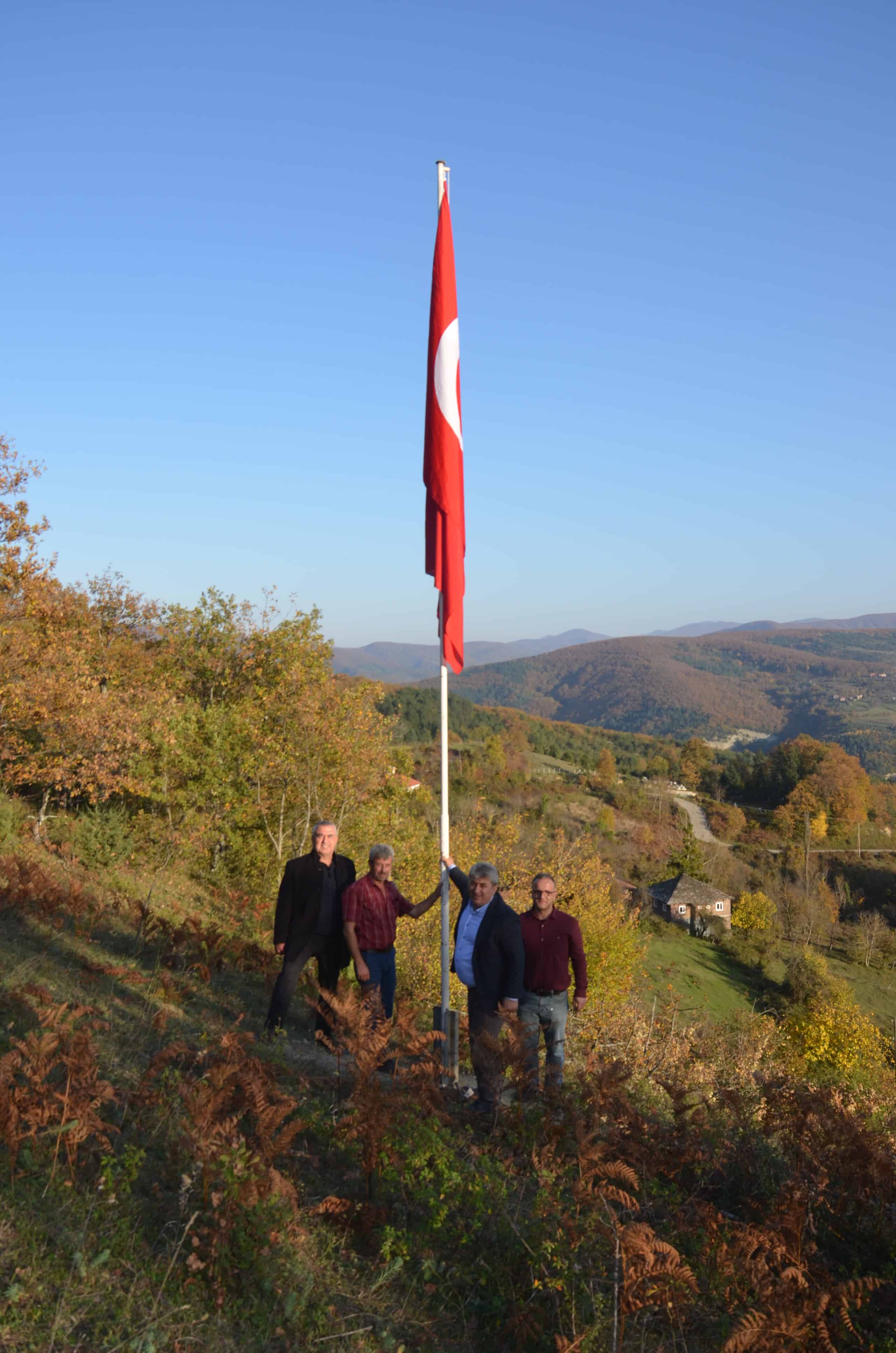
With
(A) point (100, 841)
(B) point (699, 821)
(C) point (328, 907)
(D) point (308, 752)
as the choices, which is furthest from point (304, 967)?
(B) point (699, 821)

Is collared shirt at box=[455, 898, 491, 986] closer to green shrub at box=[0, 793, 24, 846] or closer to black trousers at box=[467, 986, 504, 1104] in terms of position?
black trousers at box=[467, 986, 504, 1104]

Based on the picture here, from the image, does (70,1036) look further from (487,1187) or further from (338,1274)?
(487,1187)

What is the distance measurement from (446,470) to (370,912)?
11.9 ft

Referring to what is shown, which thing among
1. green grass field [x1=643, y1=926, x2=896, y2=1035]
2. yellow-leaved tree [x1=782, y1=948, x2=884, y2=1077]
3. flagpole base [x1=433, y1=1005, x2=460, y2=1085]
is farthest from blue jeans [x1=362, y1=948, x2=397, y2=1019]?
green grass field [x1=643, y1=926, x2=896, y2=1035]

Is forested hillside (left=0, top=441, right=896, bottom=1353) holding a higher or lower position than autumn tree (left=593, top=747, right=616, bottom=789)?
higher

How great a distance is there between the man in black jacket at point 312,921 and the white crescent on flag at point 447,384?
348cm

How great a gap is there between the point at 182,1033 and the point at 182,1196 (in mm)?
2893

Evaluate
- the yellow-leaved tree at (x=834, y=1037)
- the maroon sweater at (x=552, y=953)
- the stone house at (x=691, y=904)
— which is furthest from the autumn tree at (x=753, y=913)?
the maroon sweater at (x=552, y=953)

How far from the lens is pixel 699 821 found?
379 feet

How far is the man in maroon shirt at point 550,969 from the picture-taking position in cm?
619

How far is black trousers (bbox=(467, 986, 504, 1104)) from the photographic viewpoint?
512cm

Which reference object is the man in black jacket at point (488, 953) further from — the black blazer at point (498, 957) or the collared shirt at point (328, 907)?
the collared shirt at point (328, 907)

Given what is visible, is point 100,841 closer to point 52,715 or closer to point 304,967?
point 52,715

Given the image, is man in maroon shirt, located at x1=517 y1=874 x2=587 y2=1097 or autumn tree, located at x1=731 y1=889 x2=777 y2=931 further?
autumn tree, located at x1=731 y1=889 x2=777 y2=931
